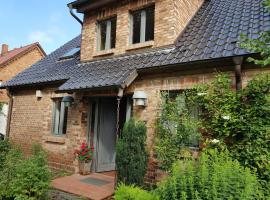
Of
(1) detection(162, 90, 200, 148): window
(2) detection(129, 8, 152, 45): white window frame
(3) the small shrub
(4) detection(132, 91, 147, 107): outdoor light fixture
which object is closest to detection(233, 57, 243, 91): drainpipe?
(1) detection(162, 90, 200, 148): window

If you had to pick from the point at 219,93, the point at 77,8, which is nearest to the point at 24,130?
the point at 77,8

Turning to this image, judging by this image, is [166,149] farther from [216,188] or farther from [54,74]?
[54,74]

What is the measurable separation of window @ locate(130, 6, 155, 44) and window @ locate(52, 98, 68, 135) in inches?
151

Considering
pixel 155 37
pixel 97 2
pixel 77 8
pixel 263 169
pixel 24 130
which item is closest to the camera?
pixel 263 169

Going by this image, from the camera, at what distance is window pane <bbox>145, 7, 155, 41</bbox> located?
8341mm

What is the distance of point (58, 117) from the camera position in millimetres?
10156

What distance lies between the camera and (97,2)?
373 inches

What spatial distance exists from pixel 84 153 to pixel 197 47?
490 cm

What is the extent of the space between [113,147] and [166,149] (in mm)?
3766

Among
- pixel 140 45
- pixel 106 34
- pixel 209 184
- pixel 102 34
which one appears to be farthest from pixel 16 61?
pixel 209 184

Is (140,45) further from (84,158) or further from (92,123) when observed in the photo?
(84,158)

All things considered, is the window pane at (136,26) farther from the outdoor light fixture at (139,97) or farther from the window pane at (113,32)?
the outdoor light fixture at (139,97)

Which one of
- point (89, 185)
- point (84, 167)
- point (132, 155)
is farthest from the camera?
point (84, 167)

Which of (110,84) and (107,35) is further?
(107,35)
